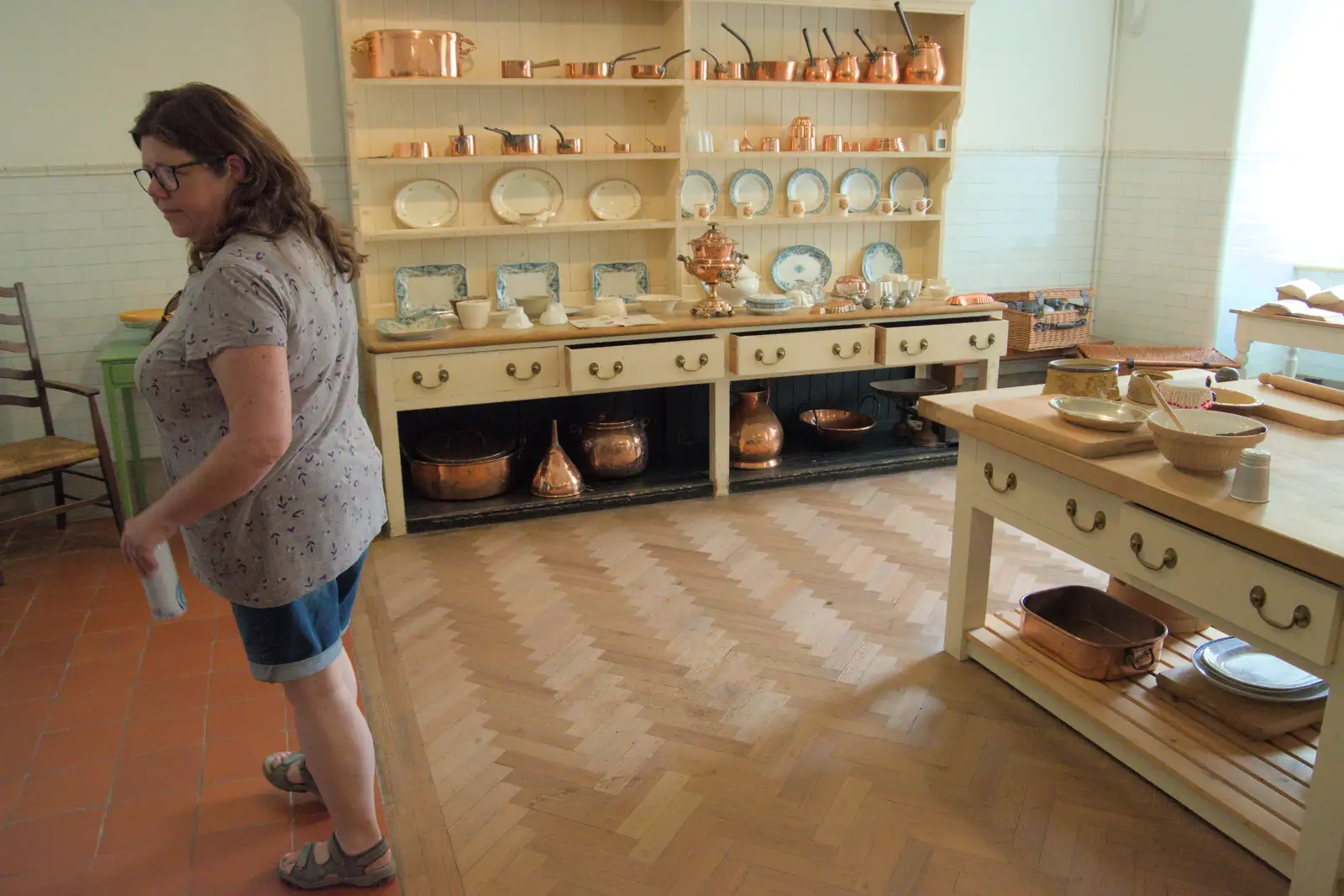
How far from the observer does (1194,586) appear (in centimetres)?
243

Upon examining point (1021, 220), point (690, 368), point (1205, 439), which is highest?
point (1021, 220)

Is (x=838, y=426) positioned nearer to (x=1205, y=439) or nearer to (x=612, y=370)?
(x=612, y=370)

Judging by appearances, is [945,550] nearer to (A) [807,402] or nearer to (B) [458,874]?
(A) [807,402]

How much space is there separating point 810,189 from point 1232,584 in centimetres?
394

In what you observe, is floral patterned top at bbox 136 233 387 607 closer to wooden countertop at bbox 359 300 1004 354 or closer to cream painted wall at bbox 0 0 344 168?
wooden countertop at bbox 359 300 1004 354

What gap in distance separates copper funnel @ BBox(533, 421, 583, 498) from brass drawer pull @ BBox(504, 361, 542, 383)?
309mm

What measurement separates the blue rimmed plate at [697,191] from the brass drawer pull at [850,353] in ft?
3.51

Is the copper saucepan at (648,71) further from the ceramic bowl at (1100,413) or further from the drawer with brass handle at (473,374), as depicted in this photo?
the ceramic bowl at (1100,413)

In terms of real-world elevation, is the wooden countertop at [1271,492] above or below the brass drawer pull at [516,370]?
above

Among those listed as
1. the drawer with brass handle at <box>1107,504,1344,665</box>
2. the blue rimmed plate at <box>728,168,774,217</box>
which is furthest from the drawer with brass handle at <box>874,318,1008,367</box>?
the drawer with brass handle at <box>1107,504,1344,665</box>

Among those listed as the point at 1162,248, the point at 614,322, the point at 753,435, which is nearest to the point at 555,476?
the point at 614,322

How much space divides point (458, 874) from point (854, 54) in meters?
4.67

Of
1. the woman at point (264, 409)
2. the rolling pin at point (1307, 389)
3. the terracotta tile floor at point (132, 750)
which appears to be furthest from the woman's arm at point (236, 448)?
the rolling pin at point (1307, 389)

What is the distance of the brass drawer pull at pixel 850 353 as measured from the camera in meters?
5.17
